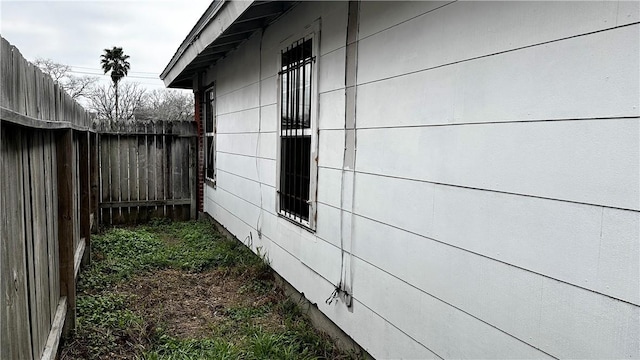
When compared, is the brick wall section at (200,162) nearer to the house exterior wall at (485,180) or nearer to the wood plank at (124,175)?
the wood plank at (124,175)

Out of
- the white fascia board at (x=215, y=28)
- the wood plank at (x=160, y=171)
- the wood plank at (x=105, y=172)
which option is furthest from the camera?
the wood plank at (x=160, y=171)

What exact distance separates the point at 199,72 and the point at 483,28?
7930mm

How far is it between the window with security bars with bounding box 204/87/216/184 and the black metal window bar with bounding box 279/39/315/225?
3.57 m

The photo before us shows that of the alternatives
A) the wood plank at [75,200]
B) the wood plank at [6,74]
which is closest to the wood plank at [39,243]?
the wood plank at [6,74]

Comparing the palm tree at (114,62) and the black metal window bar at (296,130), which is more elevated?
the palm tree at (114,62)

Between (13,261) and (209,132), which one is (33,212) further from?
(209,132)

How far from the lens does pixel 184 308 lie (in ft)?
14.1

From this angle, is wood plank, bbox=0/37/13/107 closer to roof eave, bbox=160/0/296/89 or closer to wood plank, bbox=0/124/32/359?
wood plank, bbox=0/124/32/359

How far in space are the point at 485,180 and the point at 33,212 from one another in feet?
7.48

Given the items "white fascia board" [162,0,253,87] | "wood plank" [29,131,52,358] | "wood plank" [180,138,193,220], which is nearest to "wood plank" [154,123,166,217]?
"wood plank" [180,138,193,220]

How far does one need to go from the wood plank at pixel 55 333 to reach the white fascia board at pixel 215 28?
2.69 m

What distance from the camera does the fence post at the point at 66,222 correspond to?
309 centimetres

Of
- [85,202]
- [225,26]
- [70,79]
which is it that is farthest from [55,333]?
[70,79]

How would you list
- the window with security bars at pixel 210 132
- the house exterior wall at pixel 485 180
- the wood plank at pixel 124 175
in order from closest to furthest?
the house exterior wall at pixel 485 180
the window with security bars at pixel 210 132
the wood plank at pixel 124 175
